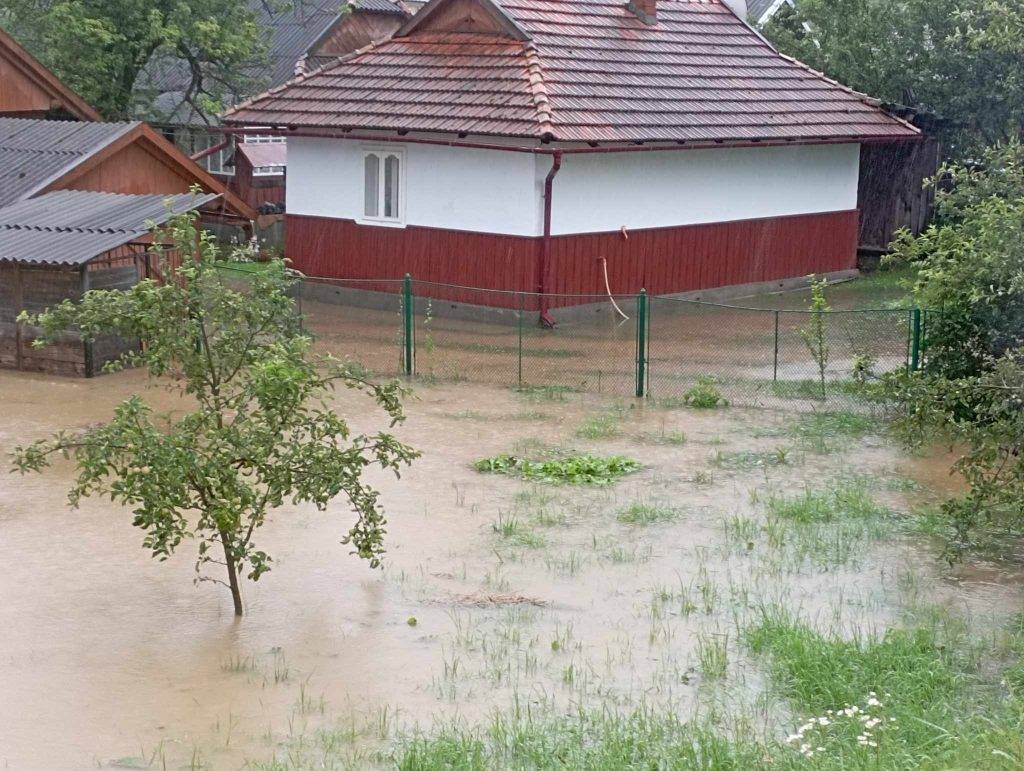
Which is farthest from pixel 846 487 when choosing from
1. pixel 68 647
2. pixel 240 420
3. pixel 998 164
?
pixel 68 647

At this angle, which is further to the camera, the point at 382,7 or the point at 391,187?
the point at 382,7

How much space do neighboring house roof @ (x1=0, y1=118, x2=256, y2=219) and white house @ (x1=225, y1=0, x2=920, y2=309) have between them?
7.36ft

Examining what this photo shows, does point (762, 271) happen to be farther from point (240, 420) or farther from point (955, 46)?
point (240, 420)

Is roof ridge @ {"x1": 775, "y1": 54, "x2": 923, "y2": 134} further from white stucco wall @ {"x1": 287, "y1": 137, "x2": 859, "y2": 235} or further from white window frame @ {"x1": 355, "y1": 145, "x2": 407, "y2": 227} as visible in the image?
white window frame @ {"x1": 355, "y1": 145, "x2": 407, "y2": 227}

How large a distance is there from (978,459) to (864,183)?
20.4m

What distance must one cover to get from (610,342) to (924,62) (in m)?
11.3

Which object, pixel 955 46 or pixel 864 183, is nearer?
pixel 955 46

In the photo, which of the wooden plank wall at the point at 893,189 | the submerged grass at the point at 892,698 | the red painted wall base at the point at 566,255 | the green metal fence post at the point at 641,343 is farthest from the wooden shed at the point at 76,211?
the wooden plank wall at the point at 893,189

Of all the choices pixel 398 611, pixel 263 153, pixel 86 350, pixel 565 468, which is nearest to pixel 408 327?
pixel 86 350

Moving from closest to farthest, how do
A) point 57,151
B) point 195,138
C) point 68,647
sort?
1. point 68,647
2. point 57,151
3. point 195,138

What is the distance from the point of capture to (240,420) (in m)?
9.79

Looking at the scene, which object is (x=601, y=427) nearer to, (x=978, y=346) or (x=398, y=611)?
(x=978, y=346)

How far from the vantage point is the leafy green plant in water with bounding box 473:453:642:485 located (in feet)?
46.4

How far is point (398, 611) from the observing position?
34.3 feet
